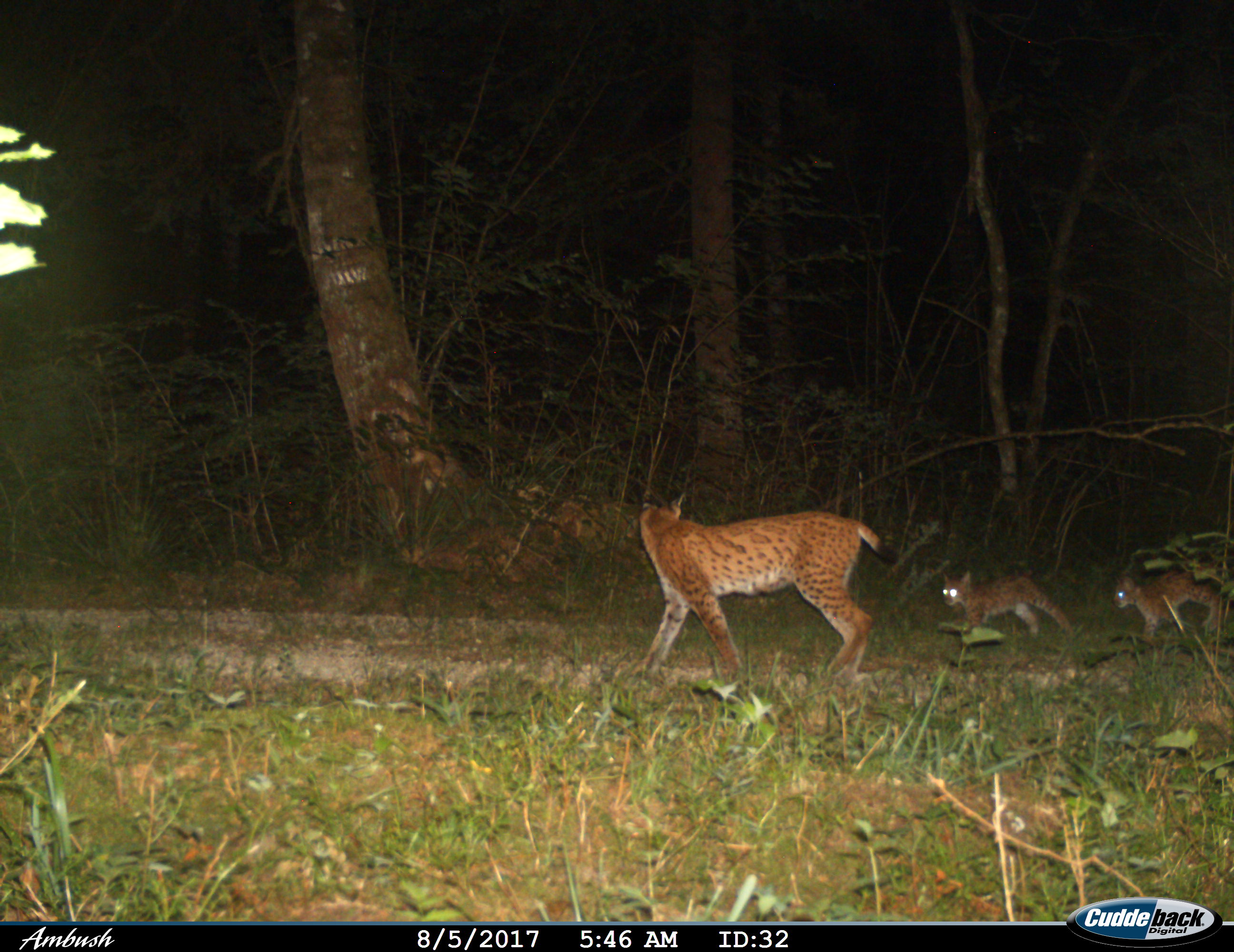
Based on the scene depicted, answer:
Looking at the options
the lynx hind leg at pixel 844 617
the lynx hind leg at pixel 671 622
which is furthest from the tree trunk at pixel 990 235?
the lynx hind leg at pixel 671 622

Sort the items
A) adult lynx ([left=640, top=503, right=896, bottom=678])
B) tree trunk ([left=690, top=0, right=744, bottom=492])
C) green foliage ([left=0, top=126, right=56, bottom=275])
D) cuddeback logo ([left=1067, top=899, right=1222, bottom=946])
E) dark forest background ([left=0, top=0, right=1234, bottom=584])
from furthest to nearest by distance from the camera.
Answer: tree trunk ([left=690, top=0, right=744, bottom=492]), dark forest background ([left=0, top=0, right=1234, bottom=584]), adult lynx ([left=640, top=503, right=896, bottom=678]), cuddeback logo ([left=1067, top=899, right=1222, bottom=946]), green foliage ([left=0, top=126, right=56, bottom=275])

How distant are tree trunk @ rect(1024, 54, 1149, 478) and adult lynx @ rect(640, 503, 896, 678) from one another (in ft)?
20.1

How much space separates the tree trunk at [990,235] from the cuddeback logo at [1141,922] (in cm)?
842

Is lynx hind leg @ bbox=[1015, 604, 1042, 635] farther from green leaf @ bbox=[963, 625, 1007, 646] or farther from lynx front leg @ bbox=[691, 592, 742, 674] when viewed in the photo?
green leaf @ bbox=[963, 625, 1007, 646]

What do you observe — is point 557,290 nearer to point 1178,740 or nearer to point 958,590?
point 958,590

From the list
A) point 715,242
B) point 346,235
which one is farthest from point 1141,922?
point 715,242

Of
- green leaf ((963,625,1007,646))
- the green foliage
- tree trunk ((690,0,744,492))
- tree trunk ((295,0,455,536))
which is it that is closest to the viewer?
the green foliage

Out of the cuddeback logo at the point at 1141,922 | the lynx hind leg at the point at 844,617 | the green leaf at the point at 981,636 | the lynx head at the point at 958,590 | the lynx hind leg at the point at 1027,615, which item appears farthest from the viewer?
the lynx hind leg at the point at 1027,615

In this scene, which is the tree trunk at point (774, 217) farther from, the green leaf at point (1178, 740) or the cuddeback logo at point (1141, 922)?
the cuddeback logo at point (1141, 922)

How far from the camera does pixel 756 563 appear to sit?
23.8 feet

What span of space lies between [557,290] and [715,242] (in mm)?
2649

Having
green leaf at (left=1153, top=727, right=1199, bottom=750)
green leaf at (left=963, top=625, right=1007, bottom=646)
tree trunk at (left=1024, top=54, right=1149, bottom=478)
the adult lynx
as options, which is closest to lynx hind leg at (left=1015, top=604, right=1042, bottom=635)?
the adult lynx

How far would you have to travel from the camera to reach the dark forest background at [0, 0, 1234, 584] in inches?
370

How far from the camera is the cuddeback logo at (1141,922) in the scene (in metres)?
3.16
